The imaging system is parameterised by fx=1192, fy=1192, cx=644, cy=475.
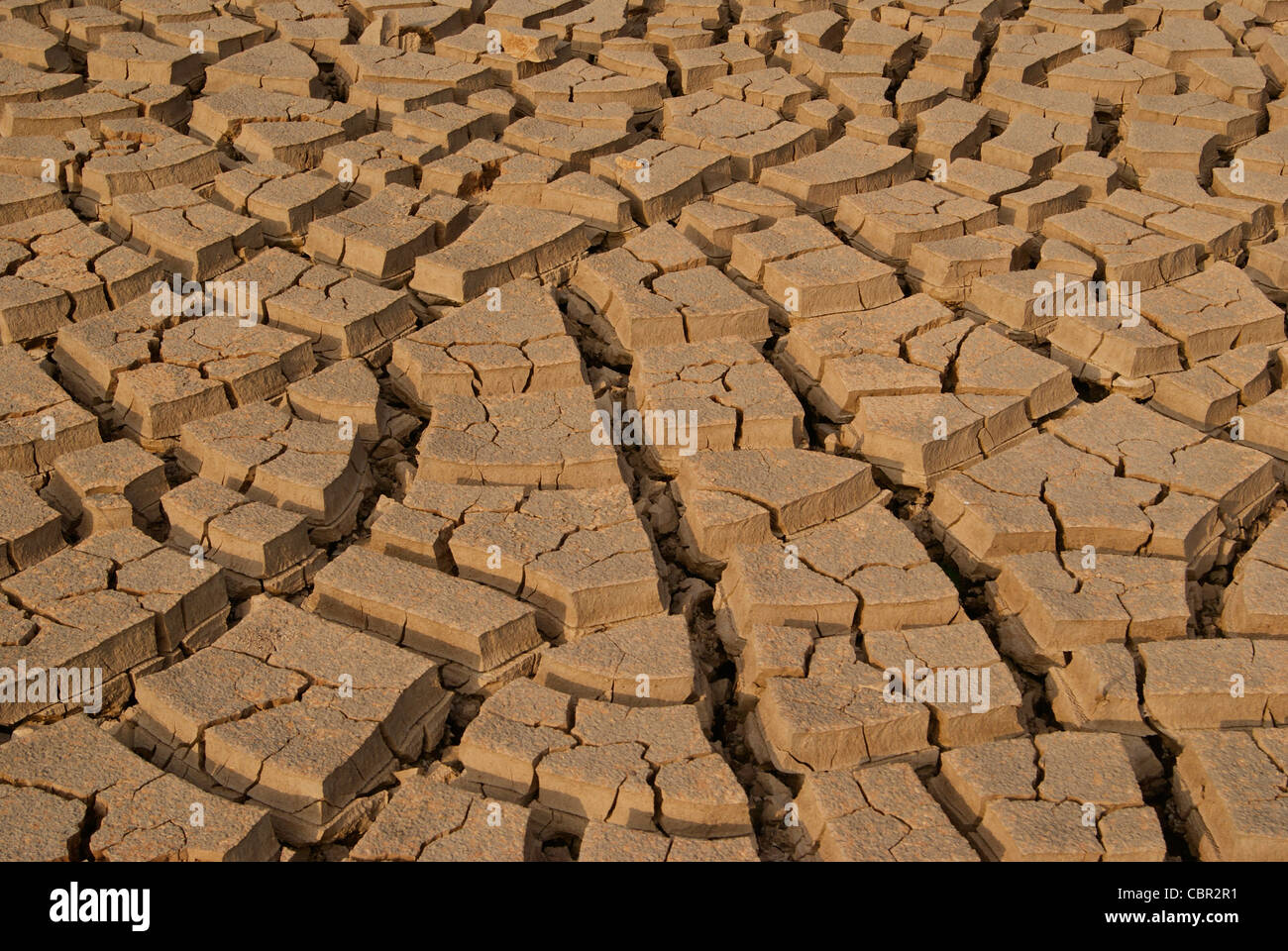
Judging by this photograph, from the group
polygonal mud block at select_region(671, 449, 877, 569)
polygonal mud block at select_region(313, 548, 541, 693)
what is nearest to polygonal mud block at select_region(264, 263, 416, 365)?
polygonal mud block at select_region(313, 548, 541, 693)

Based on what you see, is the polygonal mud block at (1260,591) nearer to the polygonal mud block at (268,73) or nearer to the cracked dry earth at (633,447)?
the cracked dry earth at (633,447)

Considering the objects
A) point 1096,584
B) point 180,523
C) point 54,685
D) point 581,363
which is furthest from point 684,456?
point 54,685

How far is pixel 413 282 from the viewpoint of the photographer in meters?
4.99

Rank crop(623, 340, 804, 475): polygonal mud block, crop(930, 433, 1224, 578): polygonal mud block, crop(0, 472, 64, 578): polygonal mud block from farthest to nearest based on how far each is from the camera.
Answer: crop(623, 340, 804, 475): polygonal mud block → crop(930, 433, 1224, 578): polygonal mud block → crop(0, 472, 64, 578): polygonal mud block

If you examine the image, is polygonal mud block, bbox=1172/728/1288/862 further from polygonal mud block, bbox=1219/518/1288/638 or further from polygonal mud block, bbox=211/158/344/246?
polygonal mud block, bbox=211/158/344/246

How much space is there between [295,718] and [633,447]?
5.39 ft

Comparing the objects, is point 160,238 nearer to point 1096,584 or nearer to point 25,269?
point 25,269

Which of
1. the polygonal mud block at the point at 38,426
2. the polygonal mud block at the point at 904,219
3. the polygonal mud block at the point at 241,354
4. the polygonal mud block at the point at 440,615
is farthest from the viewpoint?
the polygonal mud block at the point at 904,219

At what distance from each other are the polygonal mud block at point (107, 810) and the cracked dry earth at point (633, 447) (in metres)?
0.01

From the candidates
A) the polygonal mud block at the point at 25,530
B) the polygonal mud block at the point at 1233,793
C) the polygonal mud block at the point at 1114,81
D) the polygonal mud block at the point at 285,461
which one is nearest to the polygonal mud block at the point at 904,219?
the polygonal mud block at the point at 1114,81

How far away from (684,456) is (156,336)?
6.95 feet

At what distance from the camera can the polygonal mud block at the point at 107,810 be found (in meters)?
2.87

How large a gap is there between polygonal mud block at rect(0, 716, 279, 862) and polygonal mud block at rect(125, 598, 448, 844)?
120 millimetres

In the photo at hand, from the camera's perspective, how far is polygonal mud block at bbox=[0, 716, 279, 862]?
287 centimetres
